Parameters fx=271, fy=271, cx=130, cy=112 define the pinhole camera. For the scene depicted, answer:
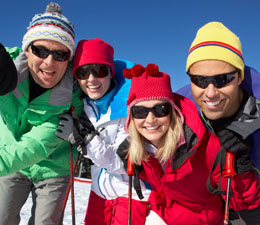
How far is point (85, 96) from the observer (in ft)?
9.87

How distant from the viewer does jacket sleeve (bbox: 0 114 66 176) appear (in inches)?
103

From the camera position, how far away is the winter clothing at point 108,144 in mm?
2645

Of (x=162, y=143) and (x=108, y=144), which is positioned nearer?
(x=162, y=143)

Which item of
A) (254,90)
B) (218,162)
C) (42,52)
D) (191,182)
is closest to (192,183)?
(191,182)

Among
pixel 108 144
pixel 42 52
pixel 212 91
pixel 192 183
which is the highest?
pixel 42 52

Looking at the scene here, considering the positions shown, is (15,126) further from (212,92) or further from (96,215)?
(212,92)

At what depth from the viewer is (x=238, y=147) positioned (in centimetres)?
216

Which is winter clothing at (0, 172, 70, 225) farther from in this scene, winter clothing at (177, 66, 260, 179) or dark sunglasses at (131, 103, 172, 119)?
winter clothing at (177, 66, 260, 179)

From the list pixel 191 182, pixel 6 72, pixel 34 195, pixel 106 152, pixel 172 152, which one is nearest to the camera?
pixel 6 72

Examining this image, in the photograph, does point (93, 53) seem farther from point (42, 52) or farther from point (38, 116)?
point (38, 116)

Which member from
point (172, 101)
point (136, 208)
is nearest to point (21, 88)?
point (172, 101)

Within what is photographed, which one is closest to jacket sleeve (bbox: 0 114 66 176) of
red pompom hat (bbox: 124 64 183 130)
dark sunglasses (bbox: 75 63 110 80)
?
dark sunglasses (bbox: 75 63 110 80)

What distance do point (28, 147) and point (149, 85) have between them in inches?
52.1

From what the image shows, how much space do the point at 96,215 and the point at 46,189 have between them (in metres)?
0.62
